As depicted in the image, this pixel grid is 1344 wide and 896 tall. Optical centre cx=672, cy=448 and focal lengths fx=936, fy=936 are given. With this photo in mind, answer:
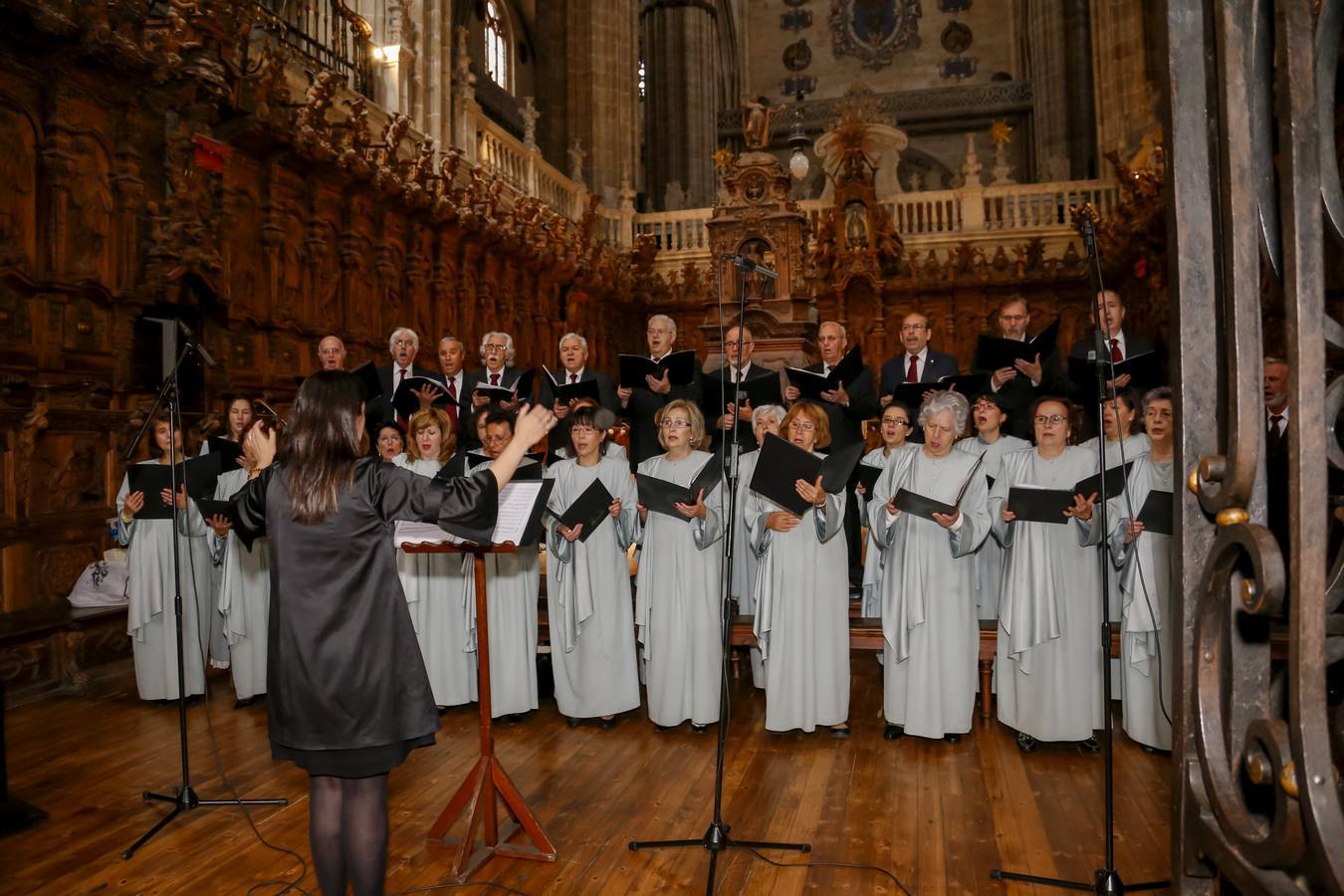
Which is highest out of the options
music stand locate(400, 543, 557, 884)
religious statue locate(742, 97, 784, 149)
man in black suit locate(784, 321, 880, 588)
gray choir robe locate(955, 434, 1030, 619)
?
religious statue locate(742, 97, 784, 149)

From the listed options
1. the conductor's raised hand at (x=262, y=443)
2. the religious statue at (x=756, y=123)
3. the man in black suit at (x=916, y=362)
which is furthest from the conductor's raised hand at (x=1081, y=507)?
the religious statue at (x=756, y=123)

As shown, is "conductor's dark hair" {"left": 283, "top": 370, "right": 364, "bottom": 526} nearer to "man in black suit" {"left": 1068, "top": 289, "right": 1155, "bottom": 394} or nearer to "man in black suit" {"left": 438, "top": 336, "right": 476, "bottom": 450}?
"man in black suit" {"left": 1068, "top": 289, "right": 1155, "bottom": 394}

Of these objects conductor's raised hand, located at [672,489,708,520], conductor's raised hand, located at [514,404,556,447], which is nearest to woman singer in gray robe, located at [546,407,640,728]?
conductor's raised hand, located at [672,489,708,520]

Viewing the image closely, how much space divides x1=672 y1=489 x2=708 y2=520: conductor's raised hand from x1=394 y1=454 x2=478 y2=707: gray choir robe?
4.94 feet

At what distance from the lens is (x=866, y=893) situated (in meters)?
3.27

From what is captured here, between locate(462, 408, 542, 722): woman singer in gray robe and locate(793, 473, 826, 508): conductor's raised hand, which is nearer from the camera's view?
locate(793, 473, 826, 508): conductor's raised hand

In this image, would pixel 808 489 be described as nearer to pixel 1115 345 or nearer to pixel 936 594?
pixel 936 594

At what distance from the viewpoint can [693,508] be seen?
4.94m

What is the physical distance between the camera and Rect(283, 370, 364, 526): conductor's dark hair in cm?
260

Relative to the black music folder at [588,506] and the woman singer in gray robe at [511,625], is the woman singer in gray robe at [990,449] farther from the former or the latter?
the woman singer in gray robe at [511,625]

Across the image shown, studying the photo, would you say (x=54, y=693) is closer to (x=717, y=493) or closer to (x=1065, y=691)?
(x=717, y=493)

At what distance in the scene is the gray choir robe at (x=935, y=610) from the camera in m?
4.96

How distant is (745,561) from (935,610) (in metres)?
1.59

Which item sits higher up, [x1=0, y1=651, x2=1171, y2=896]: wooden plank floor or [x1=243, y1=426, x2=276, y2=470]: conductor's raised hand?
[x1=243, y1=426, x2=276, y2=470]: conductor's raised hand
